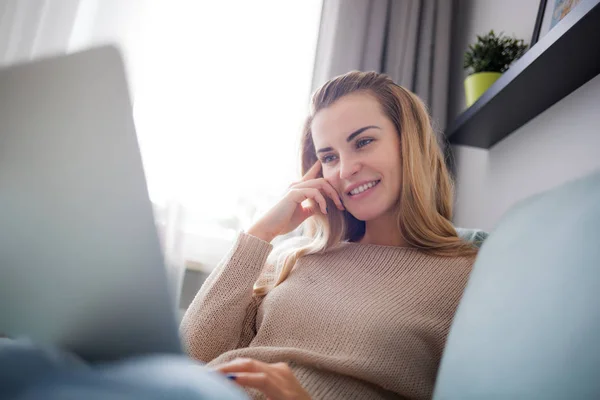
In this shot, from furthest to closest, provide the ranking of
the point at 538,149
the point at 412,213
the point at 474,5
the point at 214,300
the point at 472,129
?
1. the point at 474,5
2. the point at 472,129
3. the point at 538,149
4. the point at 412,213
5. the point at 214,300

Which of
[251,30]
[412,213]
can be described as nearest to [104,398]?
[412,213]

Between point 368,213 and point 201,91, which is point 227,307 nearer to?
point 368,213

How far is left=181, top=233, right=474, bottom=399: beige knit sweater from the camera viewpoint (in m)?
0.73

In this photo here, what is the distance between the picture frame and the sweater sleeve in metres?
0.93

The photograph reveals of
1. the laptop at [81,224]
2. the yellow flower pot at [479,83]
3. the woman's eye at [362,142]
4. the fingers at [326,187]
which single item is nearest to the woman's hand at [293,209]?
the fingers at [326,187]

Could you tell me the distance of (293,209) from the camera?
109 cm

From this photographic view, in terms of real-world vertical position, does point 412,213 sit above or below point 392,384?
above

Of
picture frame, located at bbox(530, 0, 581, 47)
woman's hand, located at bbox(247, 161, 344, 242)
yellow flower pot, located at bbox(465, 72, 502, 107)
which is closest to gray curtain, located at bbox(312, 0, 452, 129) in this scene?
yellow flower pot, located at bbox(465, 72, 502, 107)

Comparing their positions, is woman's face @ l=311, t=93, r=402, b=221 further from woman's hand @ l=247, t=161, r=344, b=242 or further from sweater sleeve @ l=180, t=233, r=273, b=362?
sweater sleeve @ l=180, t=233, r=273, b=362

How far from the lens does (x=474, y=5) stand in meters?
1.89

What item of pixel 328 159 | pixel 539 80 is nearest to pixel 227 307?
pixel 328 159

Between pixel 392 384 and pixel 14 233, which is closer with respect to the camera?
pixel 14 233

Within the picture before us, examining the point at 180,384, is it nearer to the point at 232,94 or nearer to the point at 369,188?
the point at 369,188

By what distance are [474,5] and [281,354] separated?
5.69 ft
